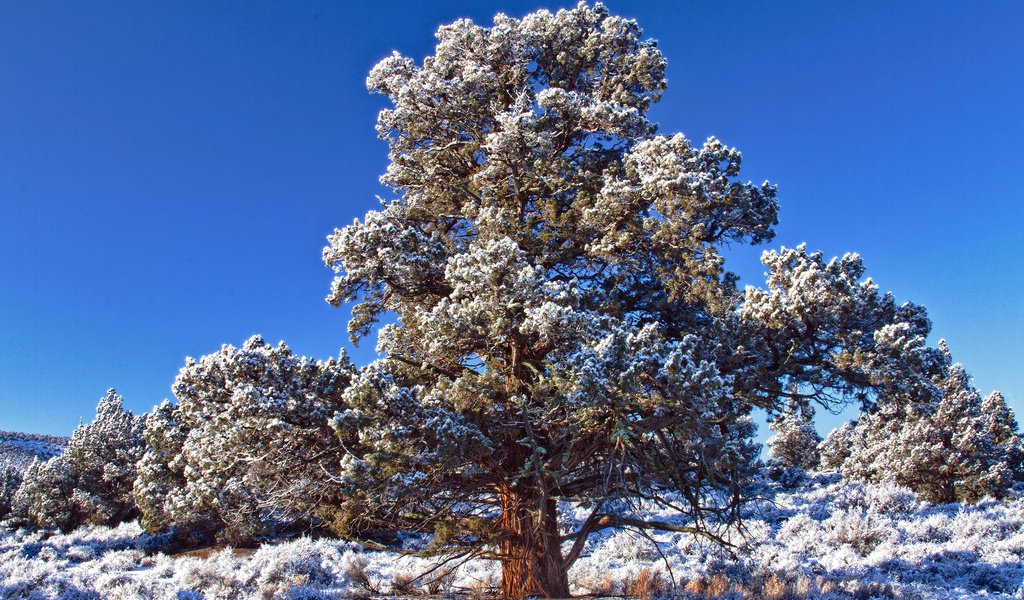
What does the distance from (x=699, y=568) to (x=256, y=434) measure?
11.3 m

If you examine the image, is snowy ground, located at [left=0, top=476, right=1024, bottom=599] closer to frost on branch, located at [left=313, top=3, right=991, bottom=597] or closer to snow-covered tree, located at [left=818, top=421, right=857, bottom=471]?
frost on branch, located at [left=313, top=3, right=991, bottom=597]

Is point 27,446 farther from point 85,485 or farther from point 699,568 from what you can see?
point 699,568

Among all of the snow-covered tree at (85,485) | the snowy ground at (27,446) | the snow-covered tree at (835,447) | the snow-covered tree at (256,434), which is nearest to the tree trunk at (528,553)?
the snow-covered tree at (256,434)

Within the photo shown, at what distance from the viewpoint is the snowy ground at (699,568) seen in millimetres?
11867

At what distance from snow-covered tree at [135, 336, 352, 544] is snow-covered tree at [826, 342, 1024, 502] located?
23192mm

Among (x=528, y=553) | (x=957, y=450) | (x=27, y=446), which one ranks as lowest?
(x=528, y=553)

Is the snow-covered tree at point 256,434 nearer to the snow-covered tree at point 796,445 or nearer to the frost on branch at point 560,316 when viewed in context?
the frost on branch at point 560,316

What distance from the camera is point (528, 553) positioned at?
30.8 feet

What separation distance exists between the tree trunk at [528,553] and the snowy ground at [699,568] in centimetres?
129

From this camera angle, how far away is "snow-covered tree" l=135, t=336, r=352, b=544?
827cm

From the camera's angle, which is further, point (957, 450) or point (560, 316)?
point (957, 450)

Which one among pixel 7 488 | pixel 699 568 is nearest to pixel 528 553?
pixel 699 568

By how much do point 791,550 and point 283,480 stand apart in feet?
45.6

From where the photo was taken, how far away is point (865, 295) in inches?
376
